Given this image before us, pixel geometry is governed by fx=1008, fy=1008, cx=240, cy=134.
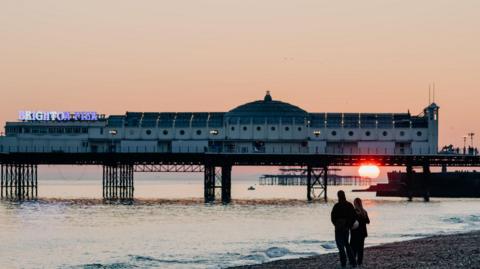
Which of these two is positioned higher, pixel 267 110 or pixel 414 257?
pixel 267 110

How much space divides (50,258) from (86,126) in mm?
76538

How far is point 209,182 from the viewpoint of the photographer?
11438 cm

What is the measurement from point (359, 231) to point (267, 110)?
314 ft

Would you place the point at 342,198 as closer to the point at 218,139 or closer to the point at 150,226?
the point at 150,226

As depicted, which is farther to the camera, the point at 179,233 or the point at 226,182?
the point at 226,182

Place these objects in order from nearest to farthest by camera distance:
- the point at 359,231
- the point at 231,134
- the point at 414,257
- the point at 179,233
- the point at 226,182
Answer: the point at 359,231
the point at 414,257
the point at 179,233
the point at 226,182
the point at 231,134

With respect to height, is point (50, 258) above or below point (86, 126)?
below

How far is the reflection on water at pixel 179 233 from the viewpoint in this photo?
168 ft

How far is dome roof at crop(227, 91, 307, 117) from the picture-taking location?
12738 cm

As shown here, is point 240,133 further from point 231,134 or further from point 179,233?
point 179,233

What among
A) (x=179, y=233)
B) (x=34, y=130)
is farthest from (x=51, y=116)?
(x=179, y=233)

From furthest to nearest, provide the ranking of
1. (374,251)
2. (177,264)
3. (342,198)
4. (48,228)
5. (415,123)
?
(415,123), (48,228), (177,264), (374,251), (342,198)

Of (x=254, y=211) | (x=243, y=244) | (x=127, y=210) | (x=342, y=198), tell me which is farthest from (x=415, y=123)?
(x=342, y=198)

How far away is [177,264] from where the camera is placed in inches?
1889
